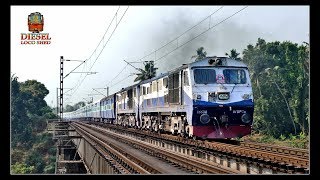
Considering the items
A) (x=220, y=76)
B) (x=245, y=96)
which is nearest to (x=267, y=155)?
(x=245, y=96)

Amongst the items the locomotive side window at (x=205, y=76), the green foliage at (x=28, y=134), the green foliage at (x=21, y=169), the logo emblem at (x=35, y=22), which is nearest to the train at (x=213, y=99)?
the locomotive side window at (x=205, y=76)

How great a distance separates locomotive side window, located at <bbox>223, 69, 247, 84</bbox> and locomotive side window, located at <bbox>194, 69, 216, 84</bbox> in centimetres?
60

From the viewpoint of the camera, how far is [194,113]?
20.6 meters

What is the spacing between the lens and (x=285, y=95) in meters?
55.3

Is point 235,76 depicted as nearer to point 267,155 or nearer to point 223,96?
point 223,96

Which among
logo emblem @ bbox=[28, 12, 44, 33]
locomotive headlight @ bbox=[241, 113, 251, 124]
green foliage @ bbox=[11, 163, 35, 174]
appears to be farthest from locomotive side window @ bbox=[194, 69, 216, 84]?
green foliage @ bbox=[11, 163, 35, 174]

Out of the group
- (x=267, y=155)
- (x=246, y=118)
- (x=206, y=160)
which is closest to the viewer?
(x=267, y=155)

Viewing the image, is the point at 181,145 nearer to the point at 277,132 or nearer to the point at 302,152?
the point at 302,152

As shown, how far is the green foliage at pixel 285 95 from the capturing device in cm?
5097

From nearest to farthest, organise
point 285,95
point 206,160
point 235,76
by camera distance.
→ point 206,160, point 235,76, point 285,95

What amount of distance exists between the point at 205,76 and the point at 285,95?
1443 inches

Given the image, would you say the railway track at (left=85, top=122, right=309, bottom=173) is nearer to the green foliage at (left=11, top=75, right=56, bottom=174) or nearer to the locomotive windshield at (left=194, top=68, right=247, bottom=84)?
the locomotive windshield at (left=194, top=68, right=247, bottom=84)

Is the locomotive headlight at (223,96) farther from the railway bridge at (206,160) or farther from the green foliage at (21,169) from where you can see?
the green foliage at (21,169)
